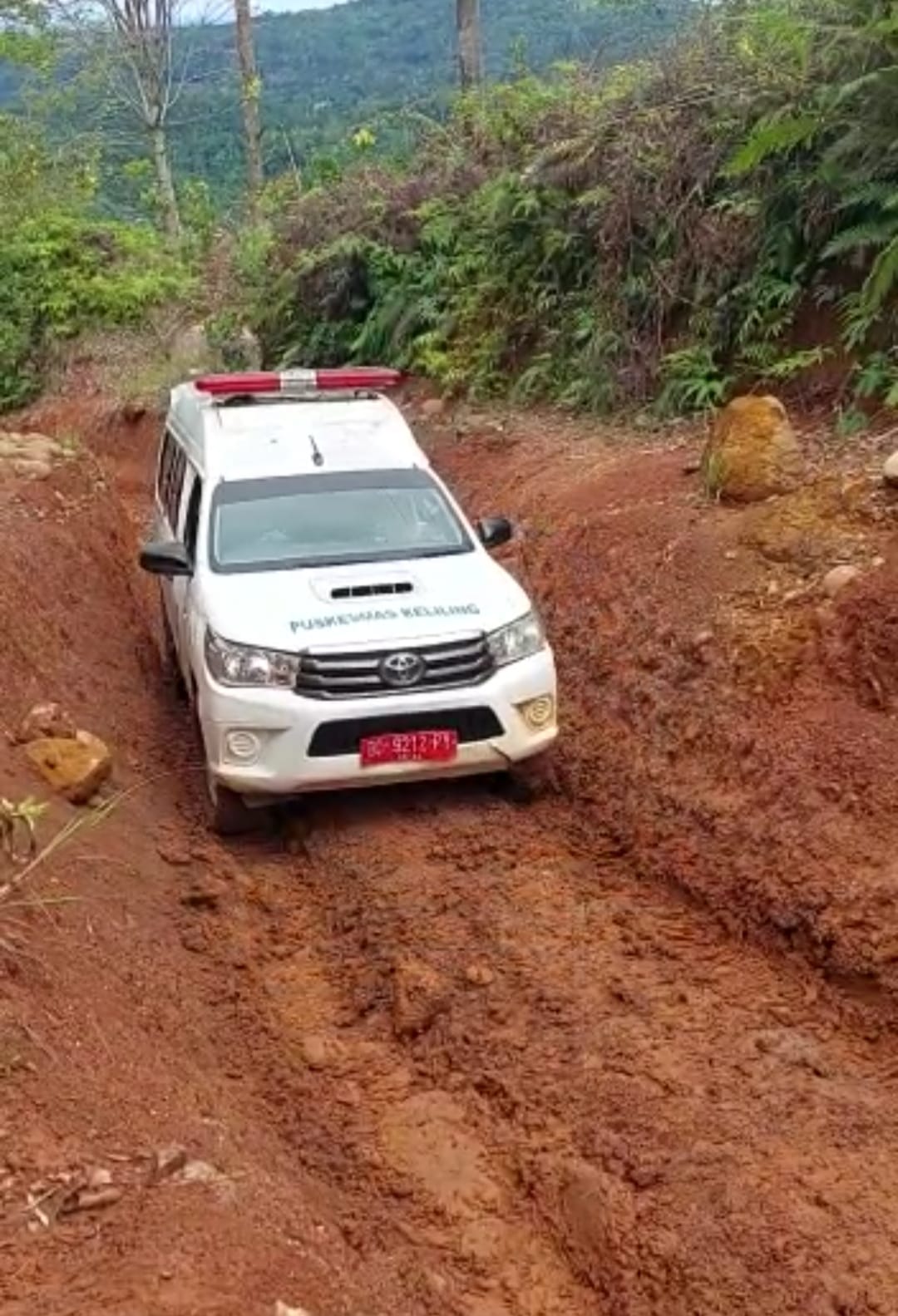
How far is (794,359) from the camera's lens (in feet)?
38.4

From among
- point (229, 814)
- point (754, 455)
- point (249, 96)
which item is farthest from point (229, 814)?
point (249, 96)

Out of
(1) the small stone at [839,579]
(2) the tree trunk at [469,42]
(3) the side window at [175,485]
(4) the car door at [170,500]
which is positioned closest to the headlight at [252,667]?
(4) the car door at [170,500]

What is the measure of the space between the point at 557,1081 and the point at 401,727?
7.76 feet

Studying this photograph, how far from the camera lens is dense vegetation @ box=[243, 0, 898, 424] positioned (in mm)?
11273

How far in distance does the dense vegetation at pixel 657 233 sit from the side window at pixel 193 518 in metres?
4.60

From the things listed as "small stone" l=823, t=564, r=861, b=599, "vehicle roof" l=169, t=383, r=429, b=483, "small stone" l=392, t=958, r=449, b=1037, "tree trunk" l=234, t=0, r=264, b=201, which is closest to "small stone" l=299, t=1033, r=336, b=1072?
"small stone" l=392, t=958, r=449, b=1037

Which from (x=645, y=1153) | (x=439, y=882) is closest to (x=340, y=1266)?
(x=645, y=1153)

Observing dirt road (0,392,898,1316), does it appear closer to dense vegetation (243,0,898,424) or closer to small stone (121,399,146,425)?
dense vegetation (243,0,898,424)

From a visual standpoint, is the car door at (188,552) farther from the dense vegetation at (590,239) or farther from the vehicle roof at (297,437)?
the dense vegetation at (590,239)

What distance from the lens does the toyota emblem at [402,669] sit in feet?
24.9

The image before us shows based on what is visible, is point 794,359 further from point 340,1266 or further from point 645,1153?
point 340,1266

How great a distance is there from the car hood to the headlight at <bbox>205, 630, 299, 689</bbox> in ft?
0.15

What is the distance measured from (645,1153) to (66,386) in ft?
61.6

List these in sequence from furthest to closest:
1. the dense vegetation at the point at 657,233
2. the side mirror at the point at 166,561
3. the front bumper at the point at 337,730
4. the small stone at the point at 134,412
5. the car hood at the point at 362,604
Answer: the small stone at the point at 134,412 < the dense vegetation at the point at 657,233 < the side mirror at the point at 166,561 < the car hood at the point at 362,604 < the front bumper at the point at 337,730
